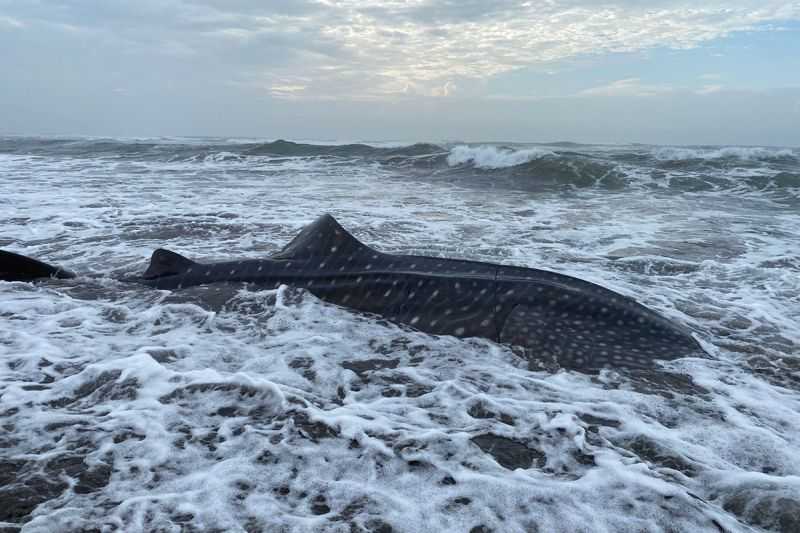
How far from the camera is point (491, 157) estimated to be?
100 feet

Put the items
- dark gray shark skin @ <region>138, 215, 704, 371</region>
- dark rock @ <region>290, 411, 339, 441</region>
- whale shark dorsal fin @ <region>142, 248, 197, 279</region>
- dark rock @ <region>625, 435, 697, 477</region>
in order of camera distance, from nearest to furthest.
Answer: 1. dark rock @ <region>625, 435, 697, 477</region>
2. dark rock @ <region>290, 411, 339, 441</region>
3. dark gray shark skin @ <region>138, 215, 704, 371</region>
4. whale shark dorsal fin @ <region>142, 248, 197, 279</region>

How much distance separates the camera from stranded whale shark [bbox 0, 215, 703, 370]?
5.30 metres

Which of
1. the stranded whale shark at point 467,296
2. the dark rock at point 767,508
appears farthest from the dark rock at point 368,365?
the dark rock at point 767,508

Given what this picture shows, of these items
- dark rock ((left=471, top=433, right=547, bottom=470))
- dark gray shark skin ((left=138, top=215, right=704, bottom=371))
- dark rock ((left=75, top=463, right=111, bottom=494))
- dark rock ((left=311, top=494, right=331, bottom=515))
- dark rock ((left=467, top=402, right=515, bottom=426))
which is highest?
dark gray shark skin ((left=138, top=215, right=704, bottom=371))

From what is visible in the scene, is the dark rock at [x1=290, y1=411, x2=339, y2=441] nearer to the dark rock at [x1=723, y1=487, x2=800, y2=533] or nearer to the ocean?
the ocean

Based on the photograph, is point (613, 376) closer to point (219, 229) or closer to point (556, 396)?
point (556, 396)

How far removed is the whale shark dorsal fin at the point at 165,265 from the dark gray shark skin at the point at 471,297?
0.01 m

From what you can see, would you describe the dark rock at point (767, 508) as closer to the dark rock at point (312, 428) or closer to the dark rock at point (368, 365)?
the dark rock at point (312, 428)

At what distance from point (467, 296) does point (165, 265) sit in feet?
12.6

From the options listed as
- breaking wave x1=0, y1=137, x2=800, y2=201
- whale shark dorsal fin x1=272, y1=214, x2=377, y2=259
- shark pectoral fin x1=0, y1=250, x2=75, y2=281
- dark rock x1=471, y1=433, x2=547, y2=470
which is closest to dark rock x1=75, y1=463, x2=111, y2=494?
dark rock x1=471, y1=433, x2=547, y2=470

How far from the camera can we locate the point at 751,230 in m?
12.9

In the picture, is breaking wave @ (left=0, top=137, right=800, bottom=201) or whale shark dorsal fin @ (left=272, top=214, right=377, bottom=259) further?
breaking wave @ (left=0, top=137, right=800, bottom=201)

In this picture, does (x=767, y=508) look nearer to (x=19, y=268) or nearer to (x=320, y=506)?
(x=320, y=506)

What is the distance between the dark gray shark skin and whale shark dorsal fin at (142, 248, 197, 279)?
1 centimetres
